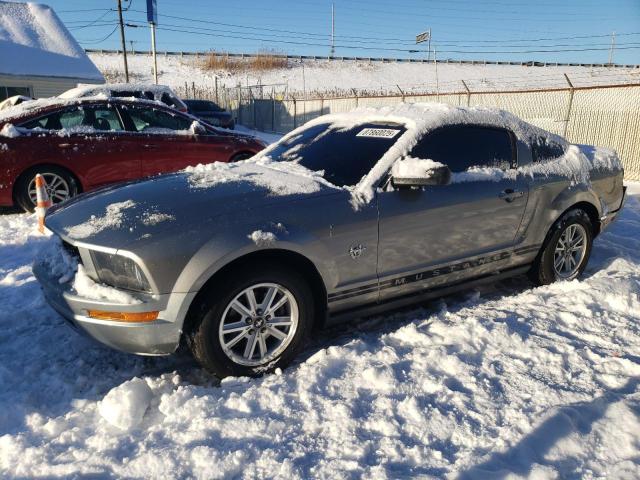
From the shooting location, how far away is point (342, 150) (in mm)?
3764

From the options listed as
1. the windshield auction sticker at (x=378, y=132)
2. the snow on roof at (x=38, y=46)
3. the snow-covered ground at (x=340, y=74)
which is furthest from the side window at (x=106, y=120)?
the snow-covered ground at (x=340, y=74)

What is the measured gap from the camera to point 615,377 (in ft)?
9.80

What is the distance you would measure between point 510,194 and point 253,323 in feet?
7.45

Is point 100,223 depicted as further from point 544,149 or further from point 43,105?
point 43,105

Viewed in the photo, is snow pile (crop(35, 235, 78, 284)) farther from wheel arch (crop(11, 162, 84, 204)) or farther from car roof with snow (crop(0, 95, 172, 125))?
car roof with snow (crop(0, 95, 172, 125))

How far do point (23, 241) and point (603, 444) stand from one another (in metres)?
5.62

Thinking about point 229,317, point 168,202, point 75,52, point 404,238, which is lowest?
point 229,317

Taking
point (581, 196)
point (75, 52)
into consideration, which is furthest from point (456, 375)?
point (75, 52)

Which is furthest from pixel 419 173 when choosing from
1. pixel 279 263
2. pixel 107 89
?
pixel 107 89

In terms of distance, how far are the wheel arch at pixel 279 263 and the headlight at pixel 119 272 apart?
0.28 meters

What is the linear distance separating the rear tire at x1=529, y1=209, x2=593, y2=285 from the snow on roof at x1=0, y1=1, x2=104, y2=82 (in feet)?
63.2

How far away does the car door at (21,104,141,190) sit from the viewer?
6.68 metres

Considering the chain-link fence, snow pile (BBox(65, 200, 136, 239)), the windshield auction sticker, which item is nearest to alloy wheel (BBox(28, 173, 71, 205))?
snow pile (BBox(65, 200, 136, 239))

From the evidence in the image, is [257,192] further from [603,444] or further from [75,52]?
[75,52]
